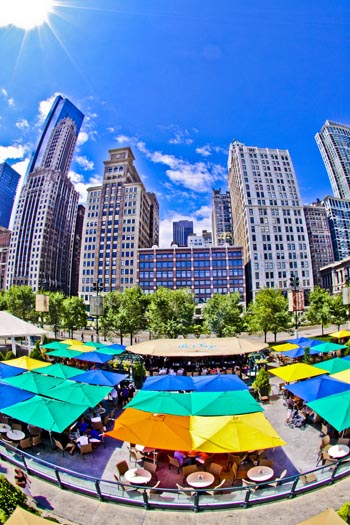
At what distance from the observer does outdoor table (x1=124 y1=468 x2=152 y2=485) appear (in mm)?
8805

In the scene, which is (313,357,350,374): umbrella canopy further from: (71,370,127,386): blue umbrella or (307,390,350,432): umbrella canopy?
(71,370,127,386): blue umbrella

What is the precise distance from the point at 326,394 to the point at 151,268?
81.5 meters

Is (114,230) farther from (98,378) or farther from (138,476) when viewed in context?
(138,476)

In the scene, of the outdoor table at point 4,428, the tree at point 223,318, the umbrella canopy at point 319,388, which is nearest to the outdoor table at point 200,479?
the umbrella canopy at point 319,388

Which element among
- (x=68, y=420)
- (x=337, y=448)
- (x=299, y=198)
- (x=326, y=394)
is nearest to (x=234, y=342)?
(x=326, y=394)

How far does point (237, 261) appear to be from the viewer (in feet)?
295

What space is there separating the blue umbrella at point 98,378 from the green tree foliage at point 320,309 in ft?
114

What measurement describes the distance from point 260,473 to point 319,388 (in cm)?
585

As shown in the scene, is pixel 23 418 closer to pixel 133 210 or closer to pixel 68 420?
pixel 68 420

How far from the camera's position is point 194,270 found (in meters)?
91.1

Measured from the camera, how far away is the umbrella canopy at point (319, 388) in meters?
12.8

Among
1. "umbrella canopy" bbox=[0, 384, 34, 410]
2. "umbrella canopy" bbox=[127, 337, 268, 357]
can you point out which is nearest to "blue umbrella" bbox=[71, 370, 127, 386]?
"umbrella canopy" bbox=[0, 384, 34, 410]

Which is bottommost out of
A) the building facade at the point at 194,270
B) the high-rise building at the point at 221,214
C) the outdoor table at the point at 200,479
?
the outdoor table at the point at 200,479

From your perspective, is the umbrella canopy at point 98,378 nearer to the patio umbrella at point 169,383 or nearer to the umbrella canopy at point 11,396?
the patio umbrella at point 169,383
